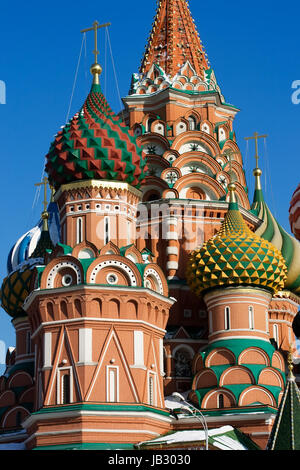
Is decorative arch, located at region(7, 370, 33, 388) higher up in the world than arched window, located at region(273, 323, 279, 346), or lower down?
lower down

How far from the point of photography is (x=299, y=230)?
18969 millimetres

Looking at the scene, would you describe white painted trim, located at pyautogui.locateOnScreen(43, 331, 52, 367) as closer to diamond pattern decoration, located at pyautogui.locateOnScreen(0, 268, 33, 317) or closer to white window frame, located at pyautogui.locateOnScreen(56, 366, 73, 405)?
white window frame, located at pyautogui.locateOnScreen(56, 366, 73, 405)

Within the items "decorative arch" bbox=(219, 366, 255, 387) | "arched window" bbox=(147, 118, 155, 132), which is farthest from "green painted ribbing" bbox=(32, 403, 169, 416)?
"arched window" bbox=(147, 118, 155, 132)

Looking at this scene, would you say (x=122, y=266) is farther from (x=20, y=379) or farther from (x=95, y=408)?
(x=20, y=379)

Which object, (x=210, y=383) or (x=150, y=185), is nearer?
(x=210, y=383)

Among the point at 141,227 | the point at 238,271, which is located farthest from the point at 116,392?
the point at 141,227

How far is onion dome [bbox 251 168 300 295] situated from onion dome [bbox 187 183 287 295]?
3.34m

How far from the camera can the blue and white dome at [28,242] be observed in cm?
3175

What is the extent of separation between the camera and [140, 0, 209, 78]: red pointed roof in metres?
32.8

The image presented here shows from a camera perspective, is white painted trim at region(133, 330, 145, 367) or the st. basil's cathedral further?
white painted trim at region(133, 330, 145, 367)

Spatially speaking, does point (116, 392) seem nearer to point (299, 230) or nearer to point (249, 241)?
point (249, 241)

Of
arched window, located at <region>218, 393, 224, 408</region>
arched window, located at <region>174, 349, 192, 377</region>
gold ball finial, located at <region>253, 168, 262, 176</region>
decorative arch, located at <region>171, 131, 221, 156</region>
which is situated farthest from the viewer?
gold ball finial, located at <region>253, 168, 262, 176</region>

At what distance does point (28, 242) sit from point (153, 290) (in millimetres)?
7689

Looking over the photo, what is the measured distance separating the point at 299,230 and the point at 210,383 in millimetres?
8501
